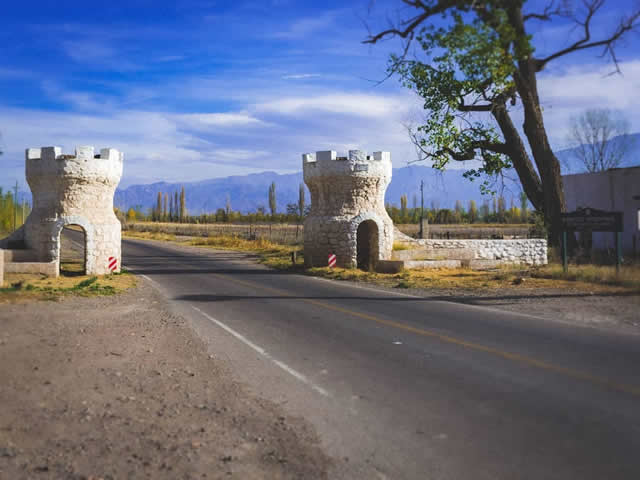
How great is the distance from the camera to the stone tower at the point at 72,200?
68.6 ft

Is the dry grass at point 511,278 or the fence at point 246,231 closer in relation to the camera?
the dry grass at point 511,278

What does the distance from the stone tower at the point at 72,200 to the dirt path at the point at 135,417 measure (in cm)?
1228

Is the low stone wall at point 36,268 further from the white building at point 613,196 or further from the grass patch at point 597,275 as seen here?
the white building at point 613,196

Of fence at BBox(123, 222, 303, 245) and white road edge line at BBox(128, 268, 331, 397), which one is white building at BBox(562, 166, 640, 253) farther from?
white road edge line at BBox(128, 268, 331, 397)

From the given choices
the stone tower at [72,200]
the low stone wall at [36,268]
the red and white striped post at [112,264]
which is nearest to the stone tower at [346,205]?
the red and white striped post at [112,264]

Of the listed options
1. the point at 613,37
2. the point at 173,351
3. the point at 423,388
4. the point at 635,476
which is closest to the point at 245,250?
the point at 613,37

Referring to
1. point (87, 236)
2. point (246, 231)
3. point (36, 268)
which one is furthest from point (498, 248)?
point (246, 231)

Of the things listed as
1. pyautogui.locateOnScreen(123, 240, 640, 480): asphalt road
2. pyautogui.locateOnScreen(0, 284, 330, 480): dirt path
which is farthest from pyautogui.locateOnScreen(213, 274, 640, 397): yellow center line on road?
pyautogui.locateOnScreen(0, 284, 330, 480): dirt path

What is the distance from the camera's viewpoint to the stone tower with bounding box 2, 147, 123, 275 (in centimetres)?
2092

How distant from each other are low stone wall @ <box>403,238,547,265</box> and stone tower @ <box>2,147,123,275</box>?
541 inches

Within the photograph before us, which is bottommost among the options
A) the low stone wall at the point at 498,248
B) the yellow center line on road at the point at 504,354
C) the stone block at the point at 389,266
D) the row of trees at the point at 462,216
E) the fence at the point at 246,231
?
→ the yellow center line on road at the point at 504,354

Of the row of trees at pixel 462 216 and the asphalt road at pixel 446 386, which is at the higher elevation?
the row of trees at pixel 462 216

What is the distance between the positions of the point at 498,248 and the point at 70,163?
1817 centimetres

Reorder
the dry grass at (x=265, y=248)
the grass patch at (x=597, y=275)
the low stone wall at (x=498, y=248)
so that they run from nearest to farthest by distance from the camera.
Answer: the grass patch at (x=597, y=275) → the low stone wall at (x=498, y=248) → the dry grass at (x=265, y=248)
